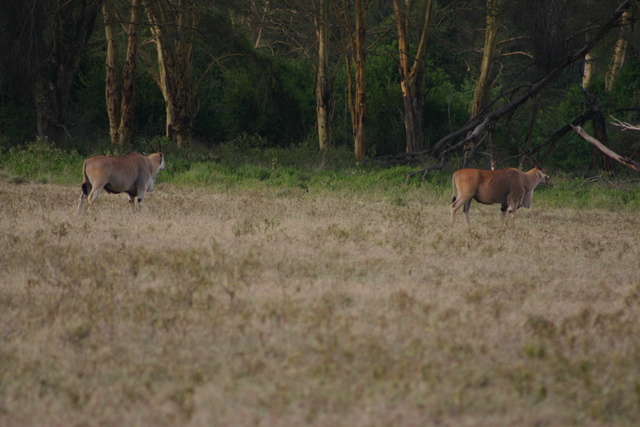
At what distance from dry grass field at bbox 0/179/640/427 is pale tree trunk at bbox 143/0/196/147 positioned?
12.4 metres

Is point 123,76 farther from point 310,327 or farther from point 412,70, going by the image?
point 310,327

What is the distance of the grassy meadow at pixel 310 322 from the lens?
14.4 ft

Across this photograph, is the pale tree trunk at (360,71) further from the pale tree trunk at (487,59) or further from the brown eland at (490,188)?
the brown eland at (490,188)

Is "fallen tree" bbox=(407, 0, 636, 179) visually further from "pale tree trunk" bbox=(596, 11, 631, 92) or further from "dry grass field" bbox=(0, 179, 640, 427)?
"pale tree trunk" bbox=(596, 11, 631, 92)

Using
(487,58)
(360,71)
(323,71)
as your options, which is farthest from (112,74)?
(487,58)

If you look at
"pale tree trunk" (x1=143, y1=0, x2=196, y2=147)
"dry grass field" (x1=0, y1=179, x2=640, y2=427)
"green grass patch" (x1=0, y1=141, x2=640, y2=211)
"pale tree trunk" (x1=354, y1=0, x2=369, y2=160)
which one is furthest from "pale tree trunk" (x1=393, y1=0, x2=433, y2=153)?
"dry grass field" (x1=0, y1=179, x2=640, y2=427)

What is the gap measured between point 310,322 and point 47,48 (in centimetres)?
1665

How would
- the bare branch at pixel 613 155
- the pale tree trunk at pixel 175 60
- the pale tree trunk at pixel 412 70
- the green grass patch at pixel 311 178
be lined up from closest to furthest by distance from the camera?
the bare branch at pixel 613 155 < the green grass patch at pixel 311 178 < the pale tree trunk at pixel 175 60 < the pale tree trunk at pixel 412 70

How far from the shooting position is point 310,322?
5.91 m

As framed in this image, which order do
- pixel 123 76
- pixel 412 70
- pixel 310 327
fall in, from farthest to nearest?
pixel 412 70 < pixel 123 76 < pixel 310 327

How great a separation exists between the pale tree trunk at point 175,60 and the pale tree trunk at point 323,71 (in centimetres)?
390

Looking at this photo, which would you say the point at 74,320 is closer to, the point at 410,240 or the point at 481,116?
the point at 410,240

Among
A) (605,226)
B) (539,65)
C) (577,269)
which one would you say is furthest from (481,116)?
(577,269)

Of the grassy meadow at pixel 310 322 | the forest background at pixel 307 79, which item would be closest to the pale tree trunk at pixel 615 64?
the forest background at pixel 307 79
